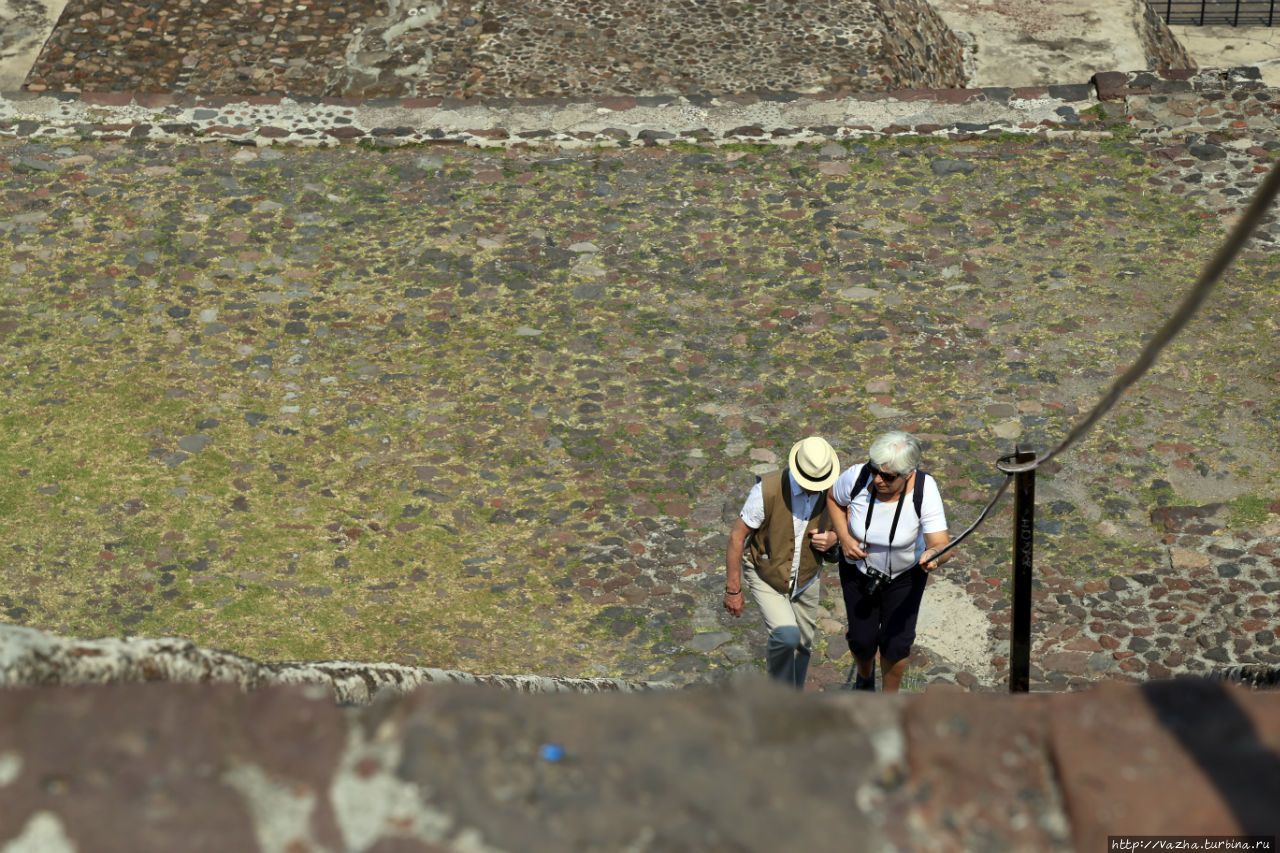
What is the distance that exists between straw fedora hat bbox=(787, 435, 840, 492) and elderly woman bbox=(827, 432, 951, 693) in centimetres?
16

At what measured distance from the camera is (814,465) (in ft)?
18.4

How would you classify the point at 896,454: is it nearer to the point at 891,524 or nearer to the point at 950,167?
the point at 891,524

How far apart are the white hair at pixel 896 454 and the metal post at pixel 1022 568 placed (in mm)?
516

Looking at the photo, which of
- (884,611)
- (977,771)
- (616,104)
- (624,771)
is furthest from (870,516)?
(616,104)

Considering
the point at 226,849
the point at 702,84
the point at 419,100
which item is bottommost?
the point at 702,84

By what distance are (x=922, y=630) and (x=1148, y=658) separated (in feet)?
3.40

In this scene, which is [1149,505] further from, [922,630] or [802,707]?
[802,707]

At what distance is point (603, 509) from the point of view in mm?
7516

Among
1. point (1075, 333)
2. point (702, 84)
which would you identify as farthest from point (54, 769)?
point (702, 84)

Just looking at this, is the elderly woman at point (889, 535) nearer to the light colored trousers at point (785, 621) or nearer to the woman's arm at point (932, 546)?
the woman's arm at point (932, 546)

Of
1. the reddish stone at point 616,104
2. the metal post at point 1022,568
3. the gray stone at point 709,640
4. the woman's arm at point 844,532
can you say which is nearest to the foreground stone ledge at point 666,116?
the reddish stone at point 616,104

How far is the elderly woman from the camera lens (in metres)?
5.59

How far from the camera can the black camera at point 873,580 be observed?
583 centimetres

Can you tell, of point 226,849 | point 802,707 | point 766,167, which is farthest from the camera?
point 766,167
